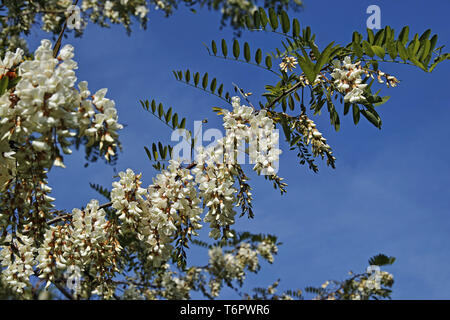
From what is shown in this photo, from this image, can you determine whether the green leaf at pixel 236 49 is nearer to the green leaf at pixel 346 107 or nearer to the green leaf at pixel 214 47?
the green leaf at pixel 214 47

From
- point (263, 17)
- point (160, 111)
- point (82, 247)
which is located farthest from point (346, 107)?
point (82, 247)

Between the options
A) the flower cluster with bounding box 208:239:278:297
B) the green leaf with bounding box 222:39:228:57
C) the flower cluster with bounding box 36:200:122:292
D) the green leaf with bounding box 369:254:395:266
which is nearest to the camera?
the flower cluster with bounding box 36:200:122:292

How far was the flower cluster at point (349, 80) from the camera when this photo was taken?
2143 millimetres

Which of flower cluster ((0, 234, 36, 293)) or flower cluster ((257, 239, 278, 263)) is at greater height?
flower cluster ((257, 239, 278, 263))

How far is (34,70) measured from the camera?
1582mm

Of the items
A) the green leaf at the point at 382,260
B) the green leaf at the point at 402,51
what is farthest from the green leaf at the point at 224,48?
the green leaf at the point at 382,260

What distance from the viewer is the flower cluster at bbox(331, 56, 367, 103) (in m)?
2.14

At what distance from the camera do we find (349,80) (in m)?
2.20

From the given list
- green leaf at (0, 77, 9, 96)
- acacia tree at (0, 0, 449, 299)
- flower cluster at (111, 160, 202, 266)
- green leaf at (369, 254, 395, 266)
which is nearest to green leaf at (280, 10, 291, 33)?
acacia tree at (0, 0, 449, 299)

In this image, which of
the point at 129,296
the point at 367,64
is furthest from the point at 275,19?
the point at 129,296

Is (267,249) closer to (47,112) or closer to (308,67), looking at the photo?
(308,67)

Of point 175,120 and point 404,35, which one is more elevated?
point 404,35

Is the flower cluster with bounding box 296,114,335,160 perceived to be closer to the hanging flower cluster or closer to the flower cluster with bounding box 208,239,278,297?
the hanging flower cluster

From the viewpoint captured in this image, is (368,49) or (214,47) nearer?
(368,49)
